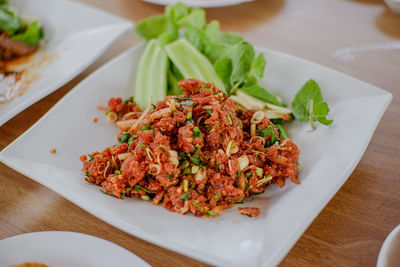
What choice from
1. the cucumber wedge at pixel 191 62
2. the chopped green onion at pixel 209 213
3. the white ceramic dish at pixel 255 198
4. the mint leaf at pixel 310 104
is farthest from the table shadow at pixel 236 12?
the chopped green onion at pixel 209 213

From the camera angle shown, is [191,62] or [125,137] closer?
[125,137]

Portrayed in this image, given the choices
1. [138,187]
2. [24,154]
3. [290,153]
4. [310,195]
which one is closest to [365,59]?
[290,153]

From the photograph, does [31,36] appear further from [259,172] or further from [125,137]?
[259,172]

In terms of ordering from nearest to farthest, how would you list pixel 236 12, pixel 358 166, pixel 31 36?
pixel 358 166, pixel 31 36, pixel 236 12

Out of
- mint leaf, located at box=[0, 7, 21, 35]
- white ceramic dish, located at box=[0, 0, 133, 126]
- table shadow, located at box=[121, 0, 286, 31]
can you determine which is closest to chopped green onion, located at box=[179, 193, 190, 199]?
white ceramic dish, located at box=[0, 0, 133, 126]

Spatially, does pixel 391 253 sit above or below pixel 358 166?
above

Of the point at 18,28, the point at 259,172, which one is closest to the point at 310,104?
the point at 259,172

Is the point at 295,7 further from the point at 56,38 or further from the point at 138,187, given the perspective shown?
the point at 138,187
